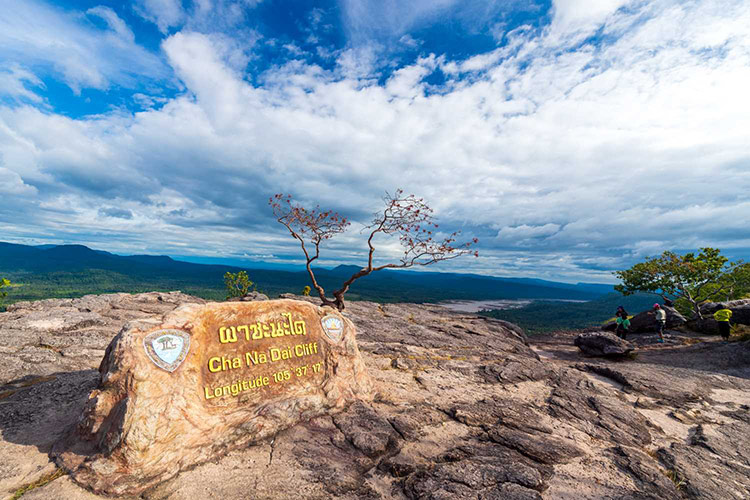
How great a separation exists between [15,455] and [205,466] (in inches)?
146

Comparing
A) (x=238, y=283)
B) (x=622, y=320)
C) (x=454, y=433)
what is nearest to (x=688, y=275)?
(x=622, y=320)

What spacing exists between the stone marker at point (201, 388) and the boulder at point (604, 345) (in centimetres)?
1759

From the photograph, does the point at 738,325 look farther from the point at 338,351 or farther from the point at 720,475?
the point at 338,351

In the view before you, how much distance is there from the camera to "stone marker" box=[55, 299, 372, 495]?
5668mm

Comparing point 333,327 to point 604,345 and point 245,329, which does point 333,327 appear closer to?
point 245,329

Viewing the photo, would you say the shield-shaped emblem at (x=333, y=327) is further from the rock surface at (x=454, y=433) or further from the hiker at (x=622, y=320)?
the hiker at (x=622, y=320)

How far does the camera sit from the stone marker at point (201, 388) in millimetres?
5668

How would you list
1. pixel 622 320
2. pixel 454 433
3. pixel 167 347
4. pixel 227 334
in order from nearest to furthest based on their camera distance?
pixel 167 347 → pixel 227 334 → pixel 454 433 → pixel 622 320

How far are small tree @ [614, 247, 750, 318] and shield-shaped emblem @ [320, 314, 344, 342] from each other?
3321cm

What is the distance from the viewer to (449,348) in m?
15.5

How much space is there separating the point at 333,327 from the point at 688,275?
36.5 meters

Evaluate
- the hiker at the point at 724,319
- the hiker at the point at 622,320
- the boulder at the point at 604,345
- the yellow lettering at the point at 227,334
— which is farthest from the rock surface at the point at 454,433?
the hiker at the point at 724,319

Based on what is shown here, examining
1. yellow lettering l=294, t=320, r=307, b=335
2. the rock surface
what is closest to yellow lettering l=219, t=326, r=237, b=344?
yellow lettering l=294, t=320, r=307, b=335

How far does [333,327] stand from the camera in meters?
9.12
